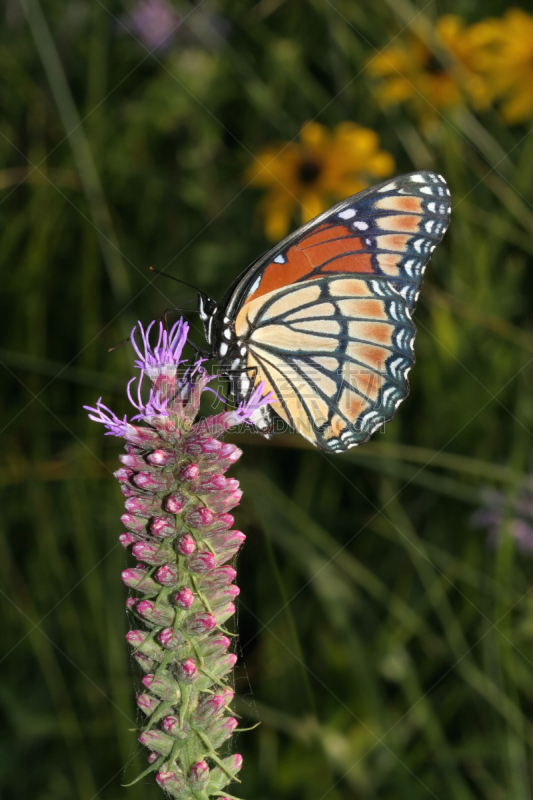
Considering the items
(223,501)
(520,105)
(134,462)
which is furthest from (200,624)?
(520,105)

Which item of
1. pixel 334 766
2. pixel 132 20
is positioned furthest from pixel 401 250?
pixel 132 20

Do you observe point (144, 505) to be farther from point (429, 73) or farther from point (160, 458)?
point (429, 73)

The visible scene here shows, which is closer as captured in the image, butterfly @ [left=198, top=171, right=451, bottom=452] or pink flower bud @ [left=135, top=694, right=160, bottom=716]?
pink flower bud @ [left=135, top=694, right=160, bottom=716]

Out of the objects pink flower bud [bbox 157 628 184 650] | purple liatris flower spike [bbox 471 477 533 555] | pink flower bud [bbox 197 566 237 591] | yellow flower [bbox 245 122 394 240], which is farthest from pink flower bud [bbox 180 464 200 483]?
yellow flower [bbox 245 122 394 240]

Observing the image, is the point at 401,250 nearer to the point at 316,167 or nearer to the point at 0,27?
the point at 316,167

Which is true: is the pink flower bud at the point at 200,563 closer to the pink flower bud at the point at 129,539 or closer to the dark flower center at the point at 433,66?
the pink flower bud at the point at 129,539

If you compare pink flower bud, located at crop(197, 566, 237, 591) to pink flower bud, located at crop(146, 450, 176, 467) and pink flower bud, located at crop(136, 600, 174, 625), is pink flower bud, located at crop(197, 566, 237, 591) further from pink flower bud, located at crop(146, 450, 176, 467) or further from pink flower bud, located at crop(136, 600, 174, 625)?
pink flower bud, located at crop(146, 450, 176, 467)

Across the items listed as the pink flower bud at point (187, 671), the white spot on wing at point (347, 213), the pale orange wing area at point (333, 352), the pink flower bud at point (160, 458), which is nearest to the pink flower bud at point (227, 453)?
→ the pink flower bud at point (160, 458)
